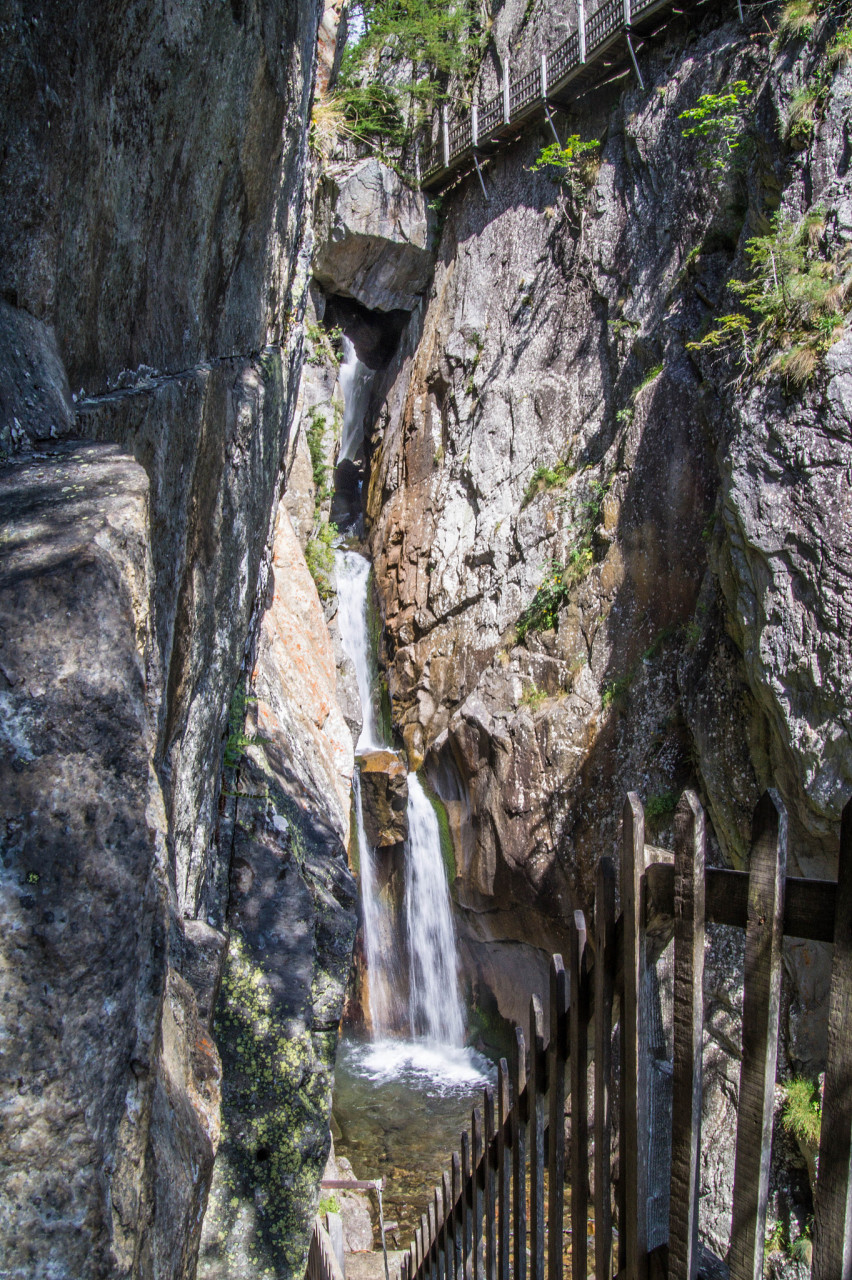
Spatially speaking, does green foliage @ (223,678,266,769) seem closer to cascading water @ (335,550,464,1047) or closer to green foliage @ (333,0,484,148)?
cascading water @ (335,550,464,1047)

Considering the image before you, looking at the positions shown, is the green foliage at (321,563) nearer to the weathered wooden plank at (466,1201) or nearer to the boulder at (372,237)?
the boulder at (372,237)

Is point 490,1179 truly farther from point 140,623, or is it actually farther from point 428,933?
point 428,933

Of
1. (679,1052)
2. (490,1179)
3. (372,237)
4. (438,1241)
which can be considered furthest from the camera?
(372,237)

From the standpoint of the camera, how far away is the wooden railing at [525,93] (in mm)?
10977

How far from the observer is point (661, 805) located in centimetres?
812

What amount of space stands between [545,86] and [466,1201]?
13.7 meters

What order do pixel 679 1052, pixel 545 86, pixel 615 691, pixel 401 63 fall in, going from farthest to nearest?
pixel 401 63 < pixel 545 86 < pixel 615 691 < pixel 679 1052

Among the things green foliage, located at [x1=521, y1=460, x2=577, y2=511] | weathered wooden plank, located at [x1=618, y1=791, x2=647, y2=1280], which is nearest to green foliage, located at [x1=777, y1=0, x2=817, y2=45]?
green foliage, located at [x1=521, y1=460, x2=577, y2=511]

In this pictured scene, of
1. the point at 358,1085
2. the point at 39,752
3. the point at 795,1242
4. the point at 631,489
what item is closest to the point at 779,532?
the point at 631,489

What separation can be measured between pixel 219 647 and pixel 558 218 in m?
11.8

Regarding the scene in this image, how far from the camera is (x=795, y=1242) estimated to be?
5.87 m

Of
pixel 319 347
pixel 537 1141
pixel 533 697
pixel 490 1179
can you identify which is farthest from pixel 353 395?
pixel 537 1141

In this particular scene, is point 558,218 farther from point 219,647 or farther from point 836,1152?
point 836,1152

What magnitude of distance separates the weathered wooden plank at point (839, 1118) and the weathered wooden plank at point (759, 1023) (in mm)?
96
